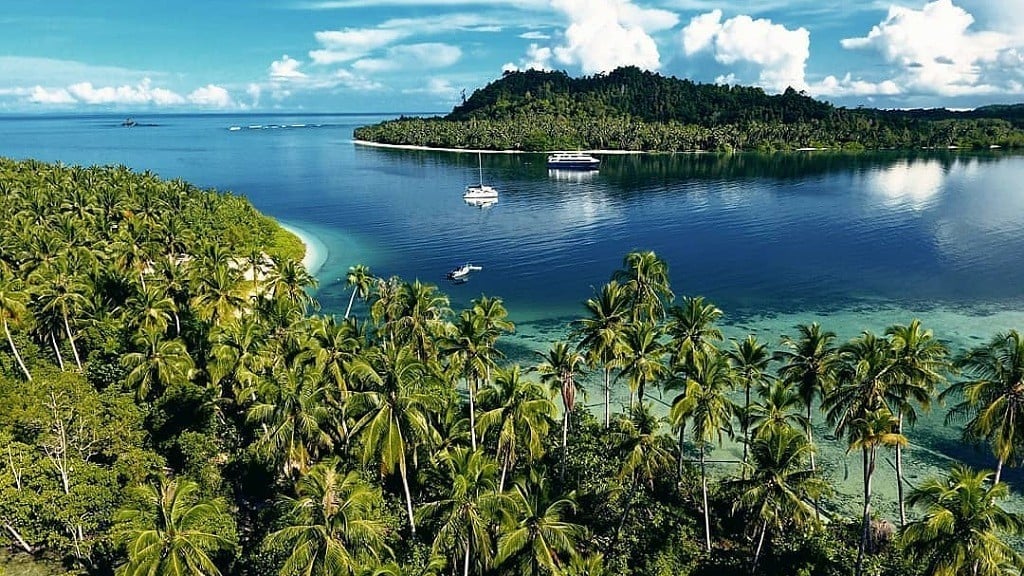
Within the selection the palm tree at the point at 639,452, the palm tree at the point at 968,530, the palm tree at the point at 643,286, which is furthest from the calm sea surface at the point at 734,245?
the palm tree at the point at 968,530

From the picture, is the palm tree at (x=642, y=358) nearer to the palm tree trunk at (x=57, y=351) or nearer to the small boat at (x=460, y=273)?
the palm tree trunk at (x=57, y=351)

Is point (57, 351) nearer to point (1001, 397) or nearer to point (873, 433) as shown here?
point (873, 433)

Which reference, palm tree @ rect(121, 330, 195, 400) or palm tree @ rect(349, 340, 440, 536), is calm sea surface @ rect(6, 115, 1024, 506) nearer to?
palm tree @ rect(349, 340, 440, 536)

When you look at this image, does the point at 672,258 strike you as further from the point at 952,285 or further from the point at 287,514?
the point at 287,514

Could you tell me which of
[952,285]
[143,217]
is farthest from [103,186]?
[952,285]

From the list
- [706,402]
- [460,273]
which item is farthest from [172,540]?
[460,273]
